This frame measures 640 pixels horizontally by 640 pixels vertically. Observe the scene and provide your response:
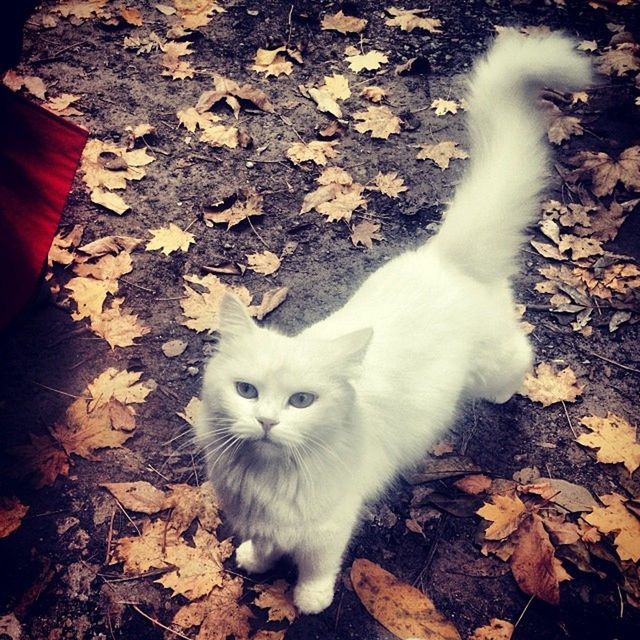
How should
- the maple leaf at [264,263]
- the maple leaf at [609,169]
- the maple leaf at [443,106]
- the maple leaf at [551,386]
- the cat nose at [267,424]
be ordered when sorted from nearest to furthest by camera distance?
1. the cat nose at [267,424]
2. the maple leaf at [551,386]
3. the maple leaf at [264,263]
4. the maple leaf at [609,169]
5. the maple leaf at [443,106]

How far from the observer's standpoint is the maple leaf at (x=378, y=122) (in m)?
3.75

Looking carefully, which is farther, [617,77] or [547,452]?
[617,77]

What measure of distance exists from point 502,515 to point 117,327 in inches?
81.2

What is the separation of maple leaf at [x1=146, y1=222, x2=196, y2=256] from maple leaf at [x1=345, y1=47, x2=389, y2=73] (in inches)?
80.9

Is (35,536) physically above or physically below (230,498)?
below

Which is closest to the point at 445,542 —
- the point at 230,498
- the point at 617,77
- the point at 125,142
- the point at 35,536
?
the point at 230,498

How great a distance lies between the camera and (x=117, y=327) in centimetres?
281

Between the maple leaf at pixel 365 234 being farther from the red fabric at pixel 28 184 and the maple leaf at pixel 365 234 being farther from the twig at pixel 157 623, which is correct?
the twig at pixel 157 623

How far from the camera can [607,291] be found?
3.01m

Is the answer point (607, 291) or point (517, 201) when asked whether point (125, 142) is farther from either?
point (607, 291)

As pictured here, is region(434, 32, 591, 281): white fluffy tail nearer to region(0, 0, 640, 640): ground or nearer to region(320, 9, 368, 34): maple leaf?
region(0, 0, 640, 640): ground

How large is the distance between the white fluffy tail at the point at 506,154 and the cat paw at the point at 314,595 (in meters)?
1.34

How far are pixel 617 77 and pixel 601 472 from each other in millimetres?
3144

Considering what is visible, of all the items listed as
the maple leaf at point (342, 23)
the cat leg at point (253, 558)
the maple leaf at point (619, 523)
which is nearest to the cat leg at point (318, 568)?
the cat leg at point (253, 558)
